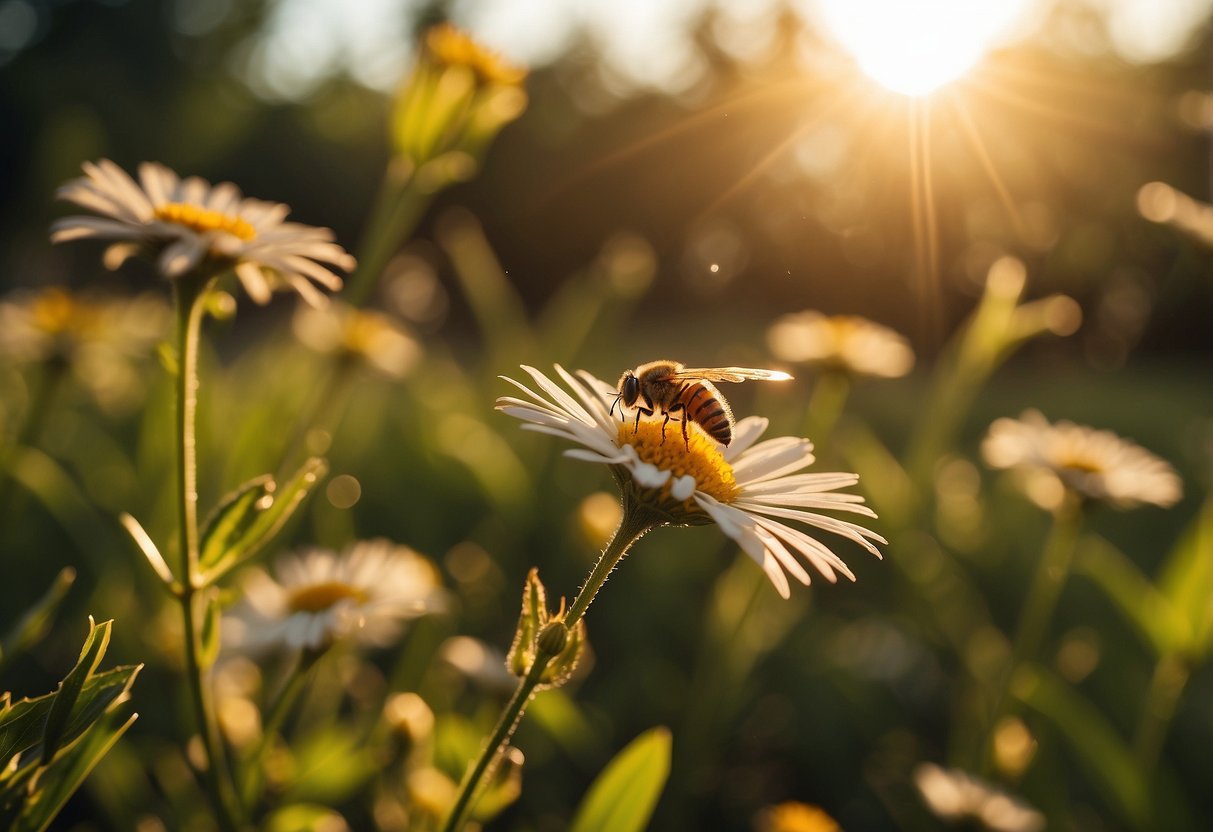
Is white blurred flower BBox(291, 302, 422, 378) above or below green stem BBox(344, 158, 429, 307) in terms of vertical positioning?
below

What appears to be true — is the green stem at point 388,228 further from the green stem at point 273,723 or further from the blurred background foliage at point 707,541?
the green stem at point 273,723

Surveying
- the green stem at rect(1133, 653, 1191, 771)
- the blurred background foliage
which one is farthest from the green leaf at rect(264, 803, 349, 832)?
the green stem at rect(1133, 653, 1191, 771)

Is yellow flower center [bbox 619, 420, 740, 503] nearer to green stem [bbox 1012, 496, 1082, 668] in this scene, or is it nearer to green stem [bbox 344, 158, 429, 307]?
green stem [bbox 344, 158, 429, 307]

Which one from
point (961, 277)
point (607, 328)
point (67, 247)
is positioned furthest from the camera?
point (961, 277)

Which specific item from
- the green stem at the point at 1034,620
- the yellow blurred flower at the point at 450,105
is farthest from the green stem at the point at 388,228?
the green stem at the point at 1034,620

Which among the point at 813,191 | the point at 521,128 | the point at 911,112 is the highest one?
the point at 521,128

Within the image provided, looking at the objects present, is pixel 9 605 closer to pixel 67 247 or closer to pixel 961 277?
pixel 67 247

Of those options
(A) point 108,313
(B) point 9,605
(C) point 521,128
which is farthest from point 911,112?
(C) point 521,128
